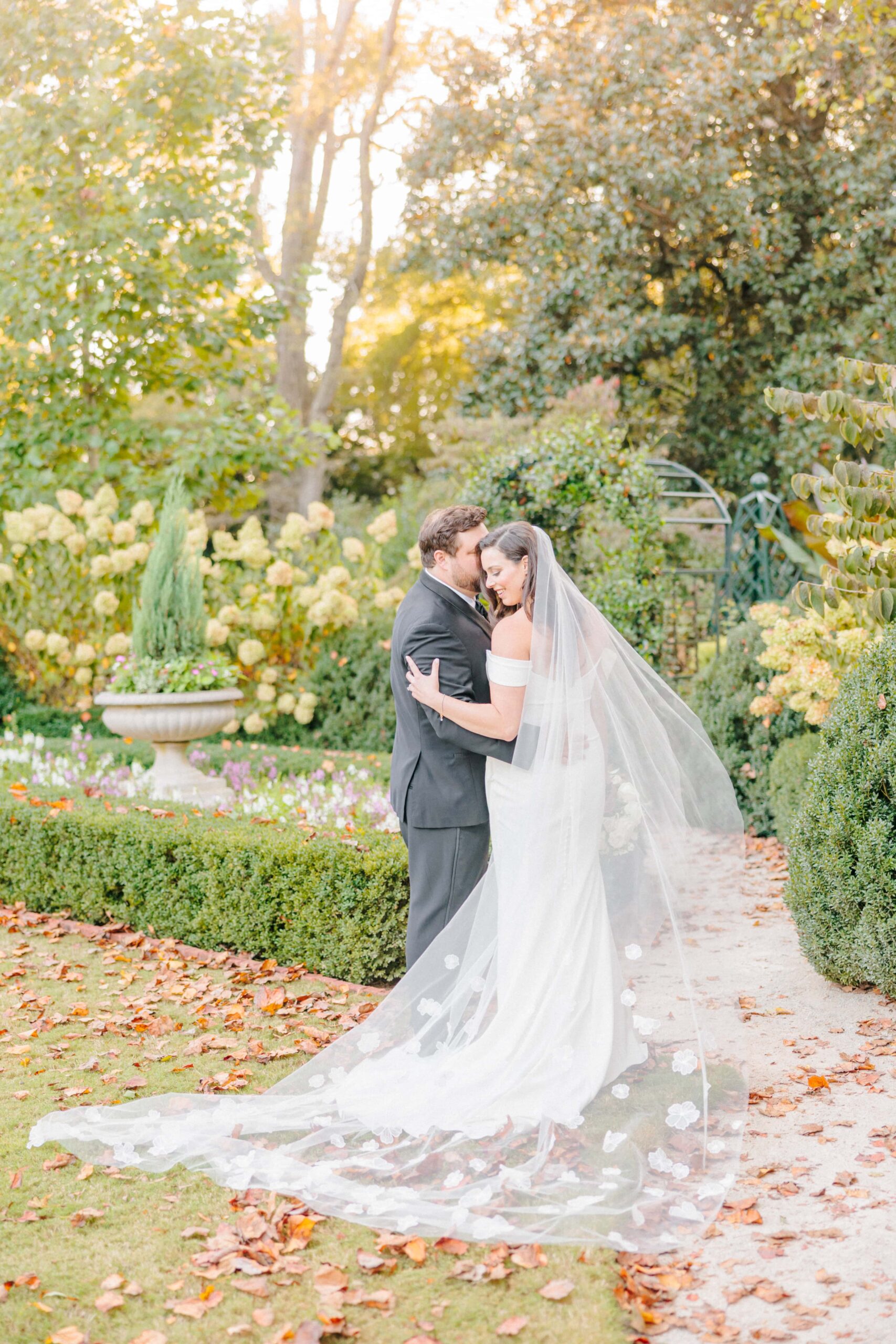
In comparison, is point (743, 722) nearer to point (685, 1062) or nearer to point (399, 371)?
point (685, 1062)

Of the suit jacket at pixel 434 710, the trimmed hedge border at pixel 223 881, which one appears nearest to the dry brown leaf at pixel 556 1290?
the suit jacket at pixel 434 710

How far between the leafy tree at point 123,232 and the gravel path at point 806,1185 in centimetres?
849

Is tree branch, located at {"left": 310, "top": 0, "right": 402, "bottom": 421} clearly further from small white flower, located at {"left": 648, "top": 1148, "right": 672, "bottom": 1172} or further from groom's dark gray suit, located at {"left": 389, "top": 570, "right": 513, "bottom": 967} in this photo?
small white flower, located at {"left": 648, "top": 1148, "right": 672, "bottom": 1172}

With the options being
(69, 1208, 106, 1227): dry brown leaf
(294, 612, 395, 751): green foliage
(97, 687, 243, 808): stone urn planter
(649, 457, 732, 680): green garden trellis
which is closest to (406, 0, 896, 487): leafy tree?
(649, 457, 732, 680): green garden trellis

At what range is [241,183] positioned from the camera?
12.1 metres

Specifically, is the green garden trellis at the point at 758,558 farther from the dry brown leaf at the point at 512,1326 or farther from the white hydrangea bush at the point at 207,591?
the dry brown leaf at the point at 512,1326

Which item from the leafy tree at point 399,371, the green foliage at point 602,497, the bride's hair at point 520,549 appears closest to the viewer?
the bride's hair at point 520,549

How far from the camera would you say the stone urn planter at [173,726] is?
25.1ft

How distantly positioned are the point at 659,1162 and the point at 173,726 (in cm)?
521

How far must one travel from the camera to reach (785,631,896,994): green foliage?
15.0 ft

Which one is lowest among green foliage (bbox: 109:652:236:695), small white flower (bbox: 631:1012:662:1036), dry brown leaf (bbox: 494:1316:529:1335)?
dry brown leaf (bbox: 494:1316:529:1335)

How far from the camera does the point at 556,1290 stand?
9.04 ft

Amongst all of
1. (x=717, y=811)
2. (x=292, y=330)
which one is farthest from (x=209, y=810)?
(x=292, y=330)

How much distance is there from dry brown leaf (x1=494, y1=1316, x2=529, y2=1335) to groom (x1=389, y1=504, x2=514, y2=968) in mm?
1688
